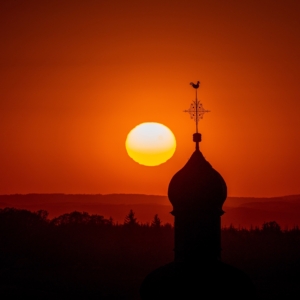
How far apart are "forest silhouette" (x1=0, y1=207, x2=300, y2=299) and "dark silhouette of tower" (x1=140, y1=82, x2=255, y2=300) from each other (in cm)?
4491

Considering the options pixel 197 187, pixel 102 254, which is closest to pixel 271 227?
pixel 102 254

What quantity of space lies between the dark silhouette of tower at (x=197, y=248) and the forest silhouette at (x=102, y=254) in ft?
147

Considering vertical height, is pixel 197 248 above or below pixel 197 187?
below

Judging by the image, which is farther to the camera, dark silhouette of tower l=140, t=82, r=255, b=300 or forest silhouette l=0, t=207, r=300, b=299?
forest silhouette l=0, t=207, r=300, b=299

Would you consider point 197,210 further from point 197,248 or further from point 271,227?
point 271,227

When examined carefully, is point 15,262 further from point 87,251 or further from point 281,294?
point 281,294

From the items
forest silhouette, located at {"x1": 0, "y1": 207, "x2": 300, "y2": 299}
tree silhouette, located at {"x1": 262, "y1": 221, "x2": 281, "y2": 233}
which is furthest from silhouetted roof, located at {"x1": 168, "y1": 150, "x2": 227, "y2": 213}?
tree silhouette, located at {"x1": 262, "y1": 221, "x2": 281, "y2": 233}

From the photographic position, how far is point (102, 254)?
321ft

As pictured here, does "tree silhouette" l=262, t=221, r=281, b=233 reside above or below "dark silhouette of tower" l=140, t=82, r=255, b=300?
above

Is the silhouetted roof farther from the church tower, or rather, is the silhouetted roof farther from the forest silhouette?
the forest silhouette

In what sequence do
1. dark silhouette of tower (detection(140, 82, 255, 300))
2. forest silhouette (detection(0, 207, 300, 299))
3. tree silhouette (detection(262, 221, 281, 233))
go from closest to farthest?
dark silhouette of tower (detection(140, 82, 255, 300)) → forest silhouette (detection(0, 207, 300, 299)) → tree silhouette (detection(262, 221, 281, 233))

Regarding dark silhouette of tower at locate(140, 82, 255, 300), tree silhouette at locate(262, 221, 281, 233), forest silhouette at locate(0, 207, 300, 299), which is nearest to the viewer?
dark silhouette of tower at locate(140, 82, 255, 300)

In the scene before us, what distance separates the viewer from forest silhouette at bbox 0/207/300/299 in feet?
268

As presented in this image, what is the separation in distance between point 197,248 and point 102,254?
65168mm
